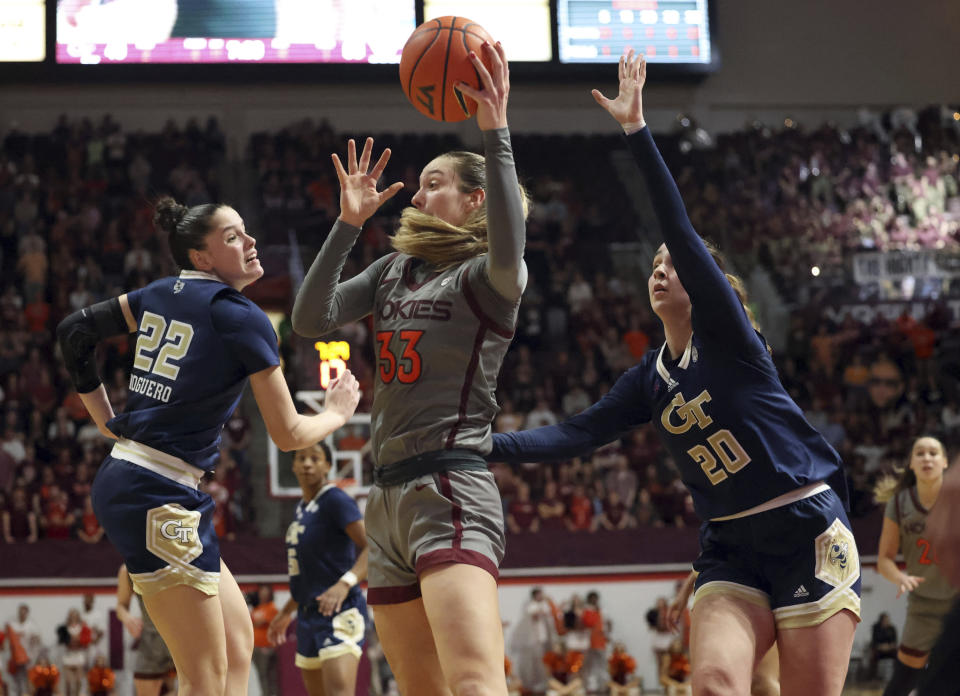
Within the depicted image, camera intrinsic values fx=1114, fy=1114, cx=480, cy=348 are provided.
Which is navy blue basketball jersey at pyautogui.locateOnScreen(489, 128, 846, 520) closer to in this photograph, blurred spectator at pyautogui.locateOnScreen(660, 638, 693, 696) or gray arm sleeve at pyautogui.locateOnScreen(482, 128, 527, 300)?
gray arm sleeve at pyautogui.locateOnScreen(482, 128, 527, 300)

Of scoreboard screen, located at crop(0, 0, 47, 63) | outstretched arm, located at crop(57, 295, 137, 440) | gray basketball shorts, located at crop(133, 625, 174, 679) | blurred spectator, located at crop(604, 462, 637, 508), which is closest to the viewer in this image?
outstretched arm, located at crop(57, 295, 137, 440)

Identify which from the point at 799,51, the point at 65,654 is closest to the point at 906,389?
the point at 799,51

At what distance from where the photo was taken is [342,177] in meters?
3.75

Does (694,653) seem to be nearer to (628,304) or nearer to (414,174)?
(628,304)

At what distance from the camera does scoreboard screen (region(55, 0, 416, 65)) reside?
51.0 ft

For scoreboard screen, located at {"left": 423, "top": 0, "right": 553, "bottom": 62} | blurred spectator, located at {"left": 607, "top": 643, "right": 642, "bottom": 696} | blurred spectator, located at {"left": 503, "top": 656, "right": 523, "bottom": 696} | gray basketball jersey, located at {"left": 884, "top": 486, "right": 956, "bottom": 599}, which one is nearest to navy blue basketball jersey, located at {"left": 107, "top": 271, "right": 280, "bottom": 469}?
gray basketball jersey, located at {"left": 884, "top": 486, "right": 956, "bottom": 599}

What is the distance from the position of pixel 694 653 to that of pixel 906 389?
1380 centimetres

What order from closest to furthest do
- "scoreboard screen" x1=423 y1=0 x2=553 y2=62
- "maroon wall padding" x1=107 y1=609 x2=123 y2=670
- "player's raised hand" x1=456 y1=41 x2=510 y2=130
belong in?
"player's raised hand" x1=456 y1=41 x2=510 y2=130
"maroon wall padding" x1=107 y1=609 x2=123 y2=670
"scoreboard screen" x1=423 y1=0 x2=553 y2=62

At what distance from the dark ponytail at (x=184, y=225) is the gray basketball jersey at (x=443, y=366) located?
48.0 inches

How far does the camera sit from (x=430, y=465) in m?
3.19

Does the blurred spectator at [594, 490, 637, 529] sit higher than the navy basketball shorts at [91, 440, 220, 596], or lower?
lower

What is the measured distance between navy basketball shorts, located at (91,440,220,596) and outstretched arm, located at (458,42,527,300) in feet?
5.10

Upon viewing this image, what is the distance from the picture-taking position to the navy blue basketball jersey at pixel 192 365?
13.0 ft

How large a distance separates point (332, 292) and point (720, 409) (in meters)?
1.32
